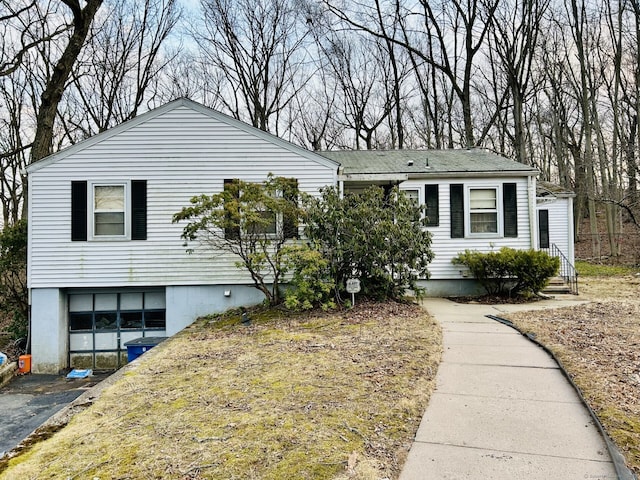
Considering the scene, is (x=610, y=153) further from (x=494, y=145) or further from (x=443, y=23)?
(x=443, y=23)

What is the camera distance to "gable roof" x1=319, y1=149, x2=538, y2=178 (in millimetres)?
11547

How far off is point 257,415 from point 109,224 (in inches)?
314

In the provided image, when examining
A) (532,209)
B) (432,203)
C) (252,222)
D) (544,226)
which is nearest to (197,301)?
(252,222)

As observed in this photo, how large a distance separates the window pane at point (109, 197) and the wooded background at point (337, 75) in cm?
1113

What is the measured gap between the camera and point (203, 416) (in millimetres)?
3781

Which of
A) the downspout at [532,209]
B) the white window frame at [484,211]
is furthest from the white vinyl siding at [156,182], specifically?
the downspout at [532,209]

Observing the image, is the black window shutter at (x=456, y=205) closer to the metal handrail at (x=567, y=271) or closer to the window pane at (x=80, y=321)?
the metal handrail at (x=567, y=271)

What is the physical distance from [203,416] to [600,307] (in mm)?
8956

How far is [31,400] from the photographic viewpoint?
8.06 meters

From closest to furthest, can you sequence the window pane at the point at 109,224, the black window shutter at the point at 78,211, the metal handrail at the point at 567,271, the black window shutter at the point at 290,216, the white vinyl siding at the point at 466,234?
the black window shutter at the point at 290,216, the black window shutter at the point at 78,211, the window pane at the point at 109,224, the white vinyl siding at the point at 466,234, the metal handrail at the point at 567,271

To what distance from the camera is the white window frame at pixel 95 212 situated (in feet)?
Result: 32.6

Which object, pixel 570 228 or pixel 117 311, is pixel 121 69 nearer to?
pixel 117 311

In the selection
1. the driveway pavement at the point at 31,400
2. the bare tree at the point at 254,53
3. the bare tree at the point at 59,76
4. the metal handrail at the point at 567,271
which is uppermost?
the bare tree at the point at 254,53

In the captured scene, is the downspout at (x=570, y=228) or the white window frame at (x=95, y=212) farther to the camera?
the downspout at (x=570, y=228)
